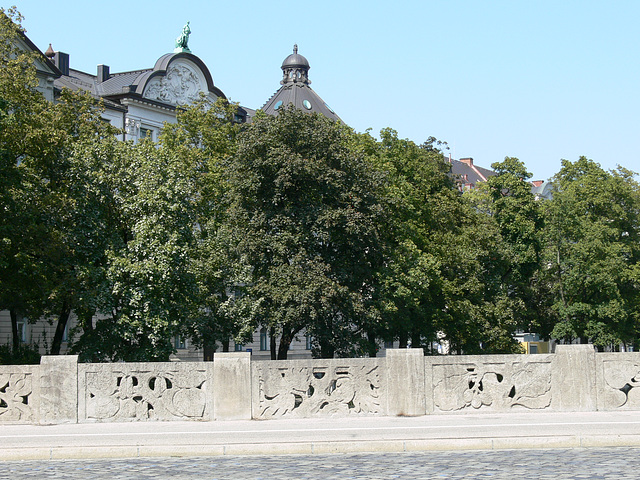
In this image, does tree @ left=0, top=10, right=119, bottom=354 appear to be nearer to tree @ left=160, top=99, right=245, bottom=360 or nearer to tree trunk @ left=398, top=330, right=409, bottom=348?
tree @ left=160, top=99, right=245, bottom=360

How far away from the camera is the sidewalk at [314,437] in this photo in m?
13.5

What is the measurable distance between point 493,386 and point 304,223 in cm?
1641

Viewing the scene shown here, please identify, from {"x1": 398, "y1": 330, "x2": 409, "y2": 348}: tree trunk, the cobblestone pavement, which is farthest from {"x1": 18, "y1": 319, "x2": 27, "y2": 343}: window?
the cobblestone pavement

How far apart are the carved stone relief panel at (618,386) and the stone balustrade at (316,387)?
2 cm

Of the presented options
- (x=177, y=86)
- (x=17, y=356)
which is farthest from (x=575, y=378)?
(x=177, y=86)

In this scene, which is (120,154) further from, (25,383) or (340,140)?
(25,383)

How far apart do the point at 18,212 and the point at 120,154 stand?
210 inches

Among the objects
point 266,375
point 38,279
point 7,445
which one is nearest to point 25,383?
point 7,445

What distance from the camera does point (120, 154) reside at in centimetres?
3238

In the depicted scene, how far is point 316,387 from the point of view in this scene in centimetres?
1783

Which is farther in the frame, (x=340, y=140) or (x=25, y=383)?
(x=340, y=140)

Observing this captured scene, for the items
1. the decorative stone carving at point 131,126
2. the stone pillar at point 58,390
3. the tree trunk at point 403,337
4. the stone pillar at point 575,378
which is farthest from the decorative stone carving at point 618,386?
the decorative stone carving at point 131,126

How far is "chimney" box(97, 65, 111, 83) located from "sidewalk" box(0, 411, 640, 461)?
41293 millimetres

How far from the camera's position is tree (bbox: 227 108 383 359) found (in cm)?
3278
